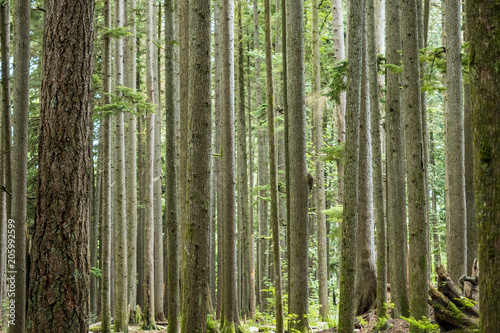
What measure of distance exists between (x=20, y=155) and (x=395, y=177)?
21.8 feet

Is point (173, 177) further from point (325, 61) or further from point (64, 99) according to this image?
point (325, 61)

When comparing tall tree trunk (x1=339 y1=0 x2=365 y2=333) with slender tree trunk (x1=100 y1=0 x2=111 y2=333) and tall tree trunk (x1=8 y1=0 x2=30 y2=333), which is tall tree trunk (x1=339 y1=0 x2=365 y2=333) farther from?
slender tree trunk (x1=100 y1=0 x2=111 y2=333)

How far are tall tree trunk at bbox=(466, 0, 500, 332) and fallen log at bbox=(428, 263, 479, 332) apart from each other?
118 inches

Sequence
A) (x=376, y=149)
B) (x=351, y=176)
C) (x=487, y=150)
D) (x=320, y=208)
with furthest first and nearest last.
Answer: (x=320, y=208)
(x=376, y=149)
(x=351, y=176)
(x=487, y=150)

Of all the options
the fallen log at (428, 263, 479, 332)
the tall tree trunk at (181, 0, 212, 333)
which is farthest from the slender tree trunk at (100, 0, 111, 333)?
the fallen log at (428, 263, 479, 332)

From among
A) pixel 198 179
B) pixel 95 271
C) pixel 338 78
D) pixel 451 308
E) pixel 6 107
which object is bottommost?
pixel 95 271

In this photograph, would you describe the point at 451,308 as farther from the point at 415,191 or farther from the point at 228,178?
the point at 228,178

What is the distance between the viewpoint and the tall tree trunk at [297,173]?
28.2 feet

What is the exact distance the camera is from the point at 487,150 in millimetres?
3463

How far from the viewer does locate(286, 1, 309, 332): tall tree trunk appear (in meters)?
8.61

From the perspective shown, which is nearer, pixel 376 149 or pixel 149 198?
pixel 376 149

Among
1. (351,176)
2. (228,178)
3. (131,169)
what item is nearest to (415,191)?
(351,176)

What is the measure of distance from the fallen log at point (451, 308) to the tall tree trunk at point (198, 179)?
11.0ft

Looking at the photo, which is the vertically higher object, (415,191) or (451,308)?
(415,191)
